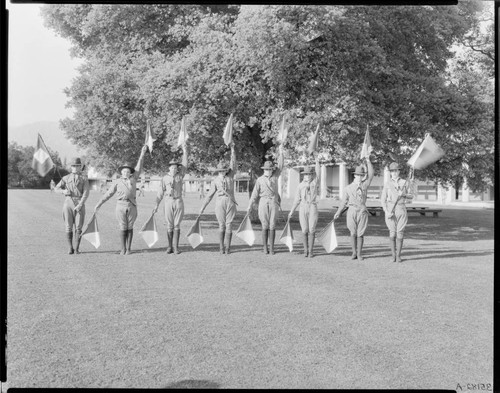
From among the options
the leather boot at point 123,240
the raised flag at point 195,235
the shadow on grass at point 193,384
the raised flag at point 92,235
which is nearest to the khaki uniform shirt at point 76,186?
the raised flag at point 92,235

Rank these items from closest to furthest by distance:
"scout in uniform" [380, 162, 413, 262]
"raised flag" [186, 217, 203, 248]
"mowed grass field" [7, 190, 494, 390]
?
"mowed grass field" [7, 190, 494, 390]
"scout in uniform" [380, 162, 413, 262]
"raised flag" [186, 217, 203, 248]

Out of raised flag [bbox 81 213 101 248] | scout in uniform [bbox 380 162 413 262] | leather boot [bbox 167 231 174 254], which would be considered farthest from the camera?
leather boot [bbox 167 231 174 254]

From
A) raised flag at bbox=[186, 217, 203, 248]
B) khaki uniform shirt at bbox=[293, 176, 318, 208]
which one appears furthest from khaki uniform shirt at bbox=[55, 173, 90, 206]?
khaki uniform shirt at bbox=[293, 176, 318, 208]

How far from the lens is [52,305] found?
7.59 metres

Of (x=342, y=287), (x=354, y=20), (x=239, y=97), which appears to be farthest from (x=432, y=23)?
(x=342, y=287)

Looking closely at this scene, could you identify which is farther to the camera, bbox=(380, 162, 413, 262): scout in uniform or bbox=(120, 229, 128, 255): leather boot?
bbox=(120, 229, 128, 255): leather boot

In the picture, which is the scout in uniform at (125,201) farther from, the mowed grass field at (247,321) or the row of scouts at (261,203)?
the mowed grass field at (247,321)

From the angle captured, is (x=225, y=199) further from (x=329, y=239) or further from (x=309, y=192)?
(x=329, y=239)

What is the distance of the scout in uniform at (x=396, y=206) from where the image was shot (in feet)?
39.8

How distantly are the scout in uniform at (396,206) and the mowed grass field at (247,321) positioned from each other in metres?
0.57

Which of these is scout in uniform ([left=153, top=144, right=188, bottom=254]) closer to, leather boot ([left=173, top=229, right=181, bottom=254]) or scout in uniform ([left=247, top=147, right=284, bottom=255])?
leather boot ([left=173, top=229, right=181, bottom=254])

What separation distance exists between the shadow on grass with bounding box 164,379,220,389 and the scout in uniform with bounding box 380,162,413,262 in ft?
26.7

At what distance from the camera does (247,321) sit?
22.2 ft

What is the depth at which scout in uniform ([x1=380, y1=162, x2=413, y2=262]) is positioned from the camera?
39.8ft
